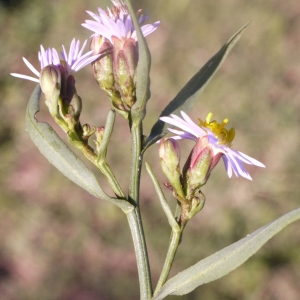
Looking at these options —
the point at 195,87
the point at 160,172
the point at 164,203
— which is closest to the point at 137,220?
the point at 164,203

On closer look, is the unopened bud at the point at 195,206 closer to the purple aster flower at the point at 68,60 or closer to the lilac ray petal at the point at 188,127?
the lilac ray petal at the point at 188,127

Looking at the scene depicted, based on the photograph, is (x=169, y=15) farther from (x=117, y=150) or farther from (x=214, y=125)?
(x=214, y=125)

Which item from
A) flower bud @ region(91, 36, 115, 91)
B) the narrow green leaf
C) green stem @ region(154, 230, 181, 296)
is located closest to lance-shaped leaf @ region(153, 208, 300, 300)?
green stem @ region(154, 230, 181, 296)

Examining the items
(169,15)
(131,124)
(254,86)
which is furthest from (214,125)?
(169,15)

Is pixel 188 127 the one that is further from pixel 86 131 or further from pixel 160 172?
pixel 160 172

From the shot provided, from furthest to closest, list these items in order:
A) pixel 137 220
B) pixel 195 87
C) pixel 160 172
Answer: pixel 160 172, pixel 195 87, pixel 137 220

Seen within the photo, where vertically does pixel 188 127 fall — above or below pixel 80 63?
below

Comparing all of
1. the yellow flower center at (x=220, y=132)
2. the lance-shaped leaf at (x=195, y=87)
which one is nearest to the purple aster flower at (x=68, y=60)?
the lance-shaped leaf at (x=195, y=87)
